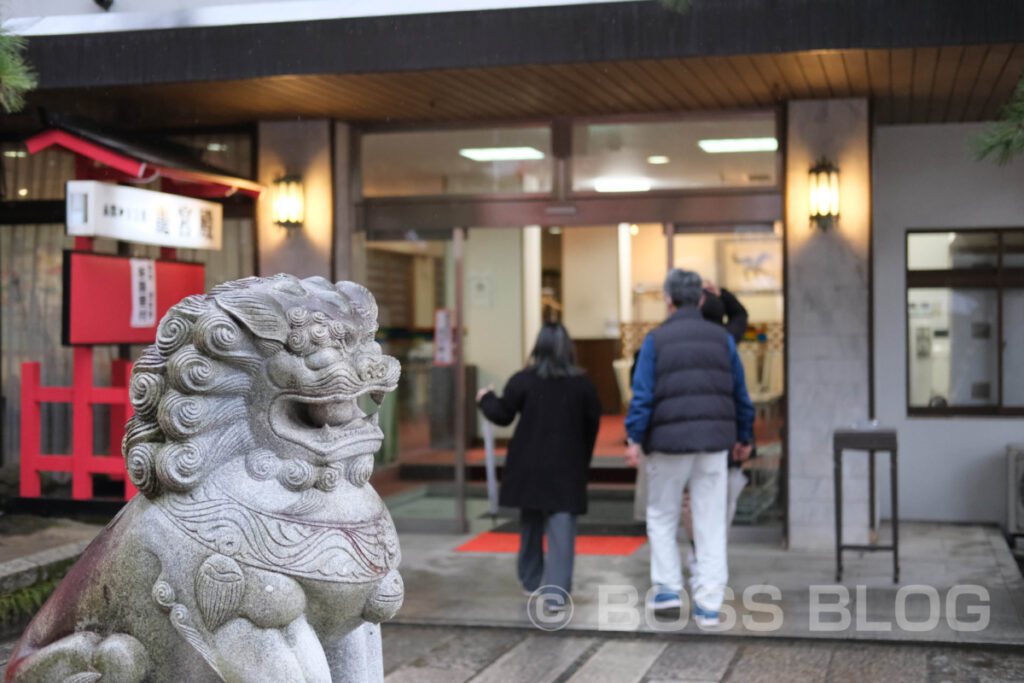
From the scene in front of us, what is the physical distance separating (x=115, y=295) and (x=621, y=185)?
4148 mm

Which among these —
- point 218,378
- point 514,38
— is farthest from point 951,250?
point 218,378

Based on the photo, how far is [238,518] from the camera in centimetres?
300

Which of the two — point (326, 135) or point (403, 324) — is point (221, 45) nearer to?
point (326, 135)

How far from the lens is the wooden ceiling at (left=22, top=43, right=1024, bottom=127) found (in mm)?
8289

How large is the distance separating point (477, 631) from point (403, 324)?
423 centimetres

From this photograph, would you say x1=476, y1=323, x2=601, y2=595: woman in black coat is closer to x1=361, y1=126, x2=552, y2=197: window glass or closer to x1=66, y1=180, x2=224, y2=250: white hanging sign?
x1=66, y1=180, x2=224, y2=250: white hanging sign

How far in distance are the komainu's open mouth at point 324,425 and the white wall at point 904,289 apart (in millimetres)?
8249

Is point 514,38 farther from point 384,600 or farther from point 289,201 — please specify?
point 384,600

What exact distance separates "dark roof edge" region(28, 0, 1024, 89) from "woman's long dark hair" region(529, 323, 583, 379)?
6.02 feet

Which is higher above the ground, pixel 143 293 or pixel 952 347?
pixel 143 293

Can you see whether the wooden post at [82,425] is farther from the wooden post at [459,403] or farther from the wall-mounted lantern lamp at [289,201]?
the wooden post at [459,403]

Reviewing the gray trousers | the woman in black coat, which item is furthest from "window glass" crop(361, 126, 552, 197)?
the gray trousers

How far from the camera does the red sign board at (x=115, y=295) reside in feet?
25.0

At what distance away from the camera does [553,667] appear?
6359 mm
